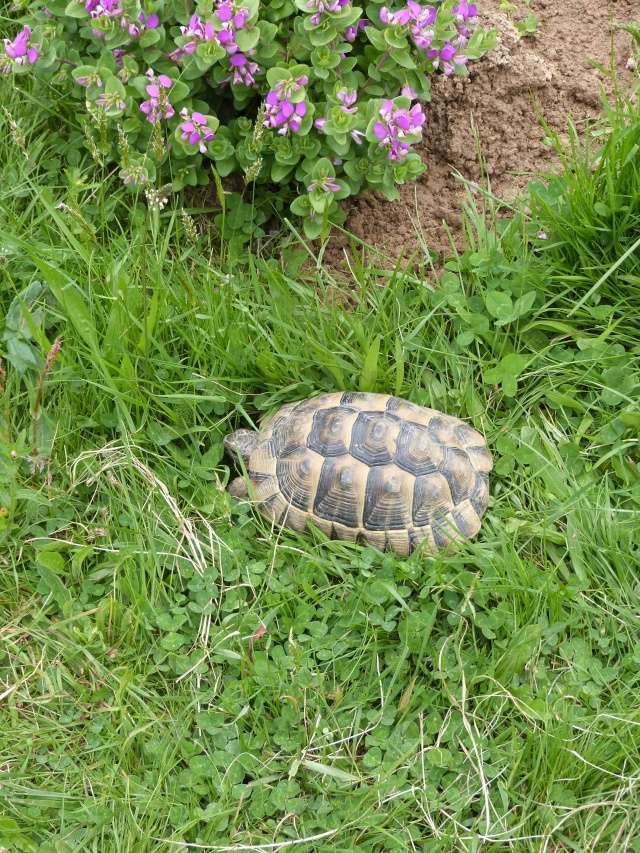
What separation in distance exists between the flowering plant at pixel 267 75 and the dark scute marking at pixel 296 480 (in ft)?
3.12

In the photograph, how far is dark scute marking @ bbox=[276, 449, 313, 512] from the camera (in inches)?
123

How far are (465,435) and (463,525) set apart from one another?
1.19ft

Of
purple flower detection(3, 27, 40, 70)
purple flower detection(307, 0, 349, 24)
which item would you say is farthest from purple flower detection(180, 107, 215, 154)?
purple flower detection(3, 27, 40, 70)

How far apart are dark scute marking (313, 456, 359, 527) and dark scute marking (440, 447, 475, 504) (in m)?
0.35

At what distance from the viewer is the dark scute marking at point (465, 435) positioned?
3207 mm

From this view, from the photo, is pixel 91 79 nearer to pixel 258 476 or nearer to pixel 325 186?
pixel 325 186

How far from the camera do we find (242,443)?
327cm

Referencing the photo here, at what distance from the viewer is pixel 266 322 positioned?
3.44m

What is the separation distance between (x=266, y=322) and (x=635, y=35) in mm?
2127

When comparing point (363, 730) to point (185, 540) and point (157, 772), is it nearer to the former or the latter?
point (157, 772)

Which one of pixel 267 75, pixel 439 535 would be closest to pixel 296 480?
pixel 439 535

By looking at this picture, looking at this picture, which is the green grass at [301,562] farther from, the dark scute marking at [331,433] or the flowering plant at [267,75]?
the flowering plant at [267,75]

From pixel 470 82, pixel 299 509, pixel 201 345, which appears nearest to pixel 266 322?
pixel 201 345

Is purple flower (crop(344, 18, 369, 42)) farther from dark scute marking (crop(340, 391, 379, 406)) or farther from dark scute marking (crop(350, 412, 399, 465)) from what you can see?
dark scute marking (crop(350, 412, 399, 465))
